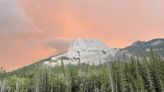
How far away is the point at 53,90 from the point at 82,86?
51.7ft

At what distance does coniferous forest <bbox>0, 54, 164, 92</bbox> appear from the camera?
349 ft

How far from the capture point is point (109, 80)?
392ft

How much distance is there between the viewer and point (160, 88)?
336ft

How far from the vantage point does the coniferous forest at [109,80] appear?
10644cm

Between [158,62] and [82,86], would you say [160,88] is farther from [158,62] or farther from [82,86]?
[82,86]

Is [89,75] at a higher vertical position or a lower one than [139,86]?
higher

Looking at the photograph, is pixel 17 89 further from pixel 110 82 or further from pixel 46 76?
pixel 110 82

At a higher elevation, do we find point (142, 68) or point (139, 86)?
point (142, 68)

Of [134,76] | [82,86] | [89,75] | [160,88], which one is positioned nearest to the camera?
[160,88]

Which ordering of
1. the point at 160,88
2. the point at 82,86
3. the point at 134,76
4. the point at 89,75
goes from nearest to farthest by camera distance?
the point at 160,88, the point at 134,76, the point at 82,86, the point at 89,75

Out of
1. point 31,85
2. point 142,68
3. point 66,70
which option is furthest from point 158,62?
point 31,85

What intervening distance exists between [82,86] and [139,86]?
100 feet

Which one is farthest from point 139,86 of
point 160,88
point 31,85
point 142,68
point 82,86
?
point 31,85

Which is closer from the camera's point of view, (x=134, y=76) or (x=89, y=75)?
(x=134, y=76)
